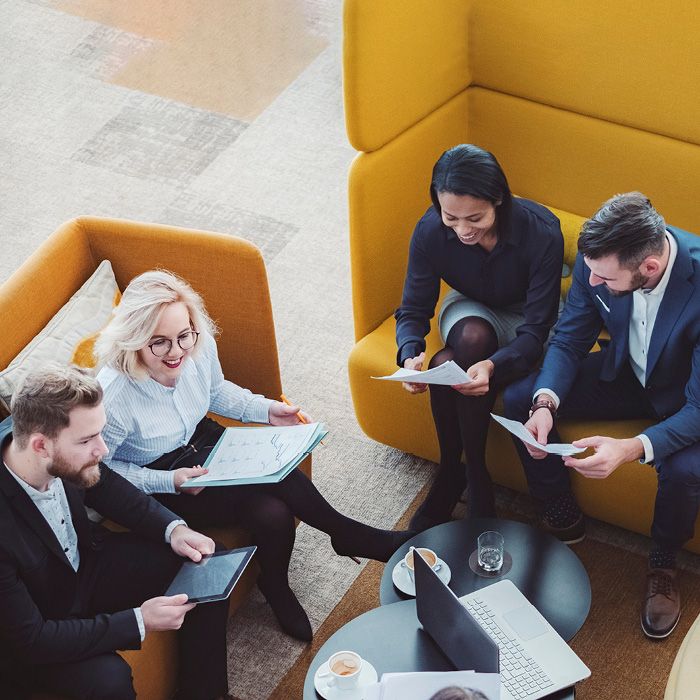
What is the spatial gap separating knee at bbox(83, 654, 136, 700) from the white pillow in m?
0.71

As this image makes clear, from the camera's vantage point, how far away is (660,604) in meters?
3.00

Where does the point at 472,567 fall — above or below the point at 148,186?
above

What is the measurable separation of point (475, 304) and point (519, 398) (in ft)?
1.03

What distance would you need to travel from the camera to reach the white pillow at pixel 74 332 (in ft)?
9.27

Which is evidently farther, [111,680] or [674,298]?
[674,298]

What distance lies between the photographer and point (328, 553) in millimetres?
3262

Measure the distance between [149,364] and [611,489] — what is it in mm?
1321

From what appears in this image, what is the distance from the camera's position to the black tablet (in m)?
2.56

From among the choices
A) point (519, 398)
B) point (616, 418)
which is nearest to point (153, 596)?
point (519, 398)

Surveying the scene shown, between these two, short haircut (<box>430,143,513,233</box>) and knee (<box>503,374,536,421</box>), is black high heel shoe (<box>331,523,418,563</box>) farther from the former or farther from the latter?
short haircut (<box>430,143,513,233</box>)

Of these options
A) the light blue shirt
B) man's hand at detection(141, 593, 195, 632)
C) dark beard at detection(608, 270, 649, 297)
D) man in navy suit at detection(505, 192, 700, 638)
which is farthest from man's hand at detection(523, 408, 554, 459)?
man's hand at detection(141, 593, 195, 632)

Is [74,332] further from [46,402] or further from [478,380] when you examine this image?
[478,380]

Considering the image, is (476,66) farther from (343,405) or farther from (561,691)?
(561,691)

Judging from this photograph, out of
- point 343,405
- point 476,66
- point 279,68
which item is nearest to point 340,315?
point 343,405
